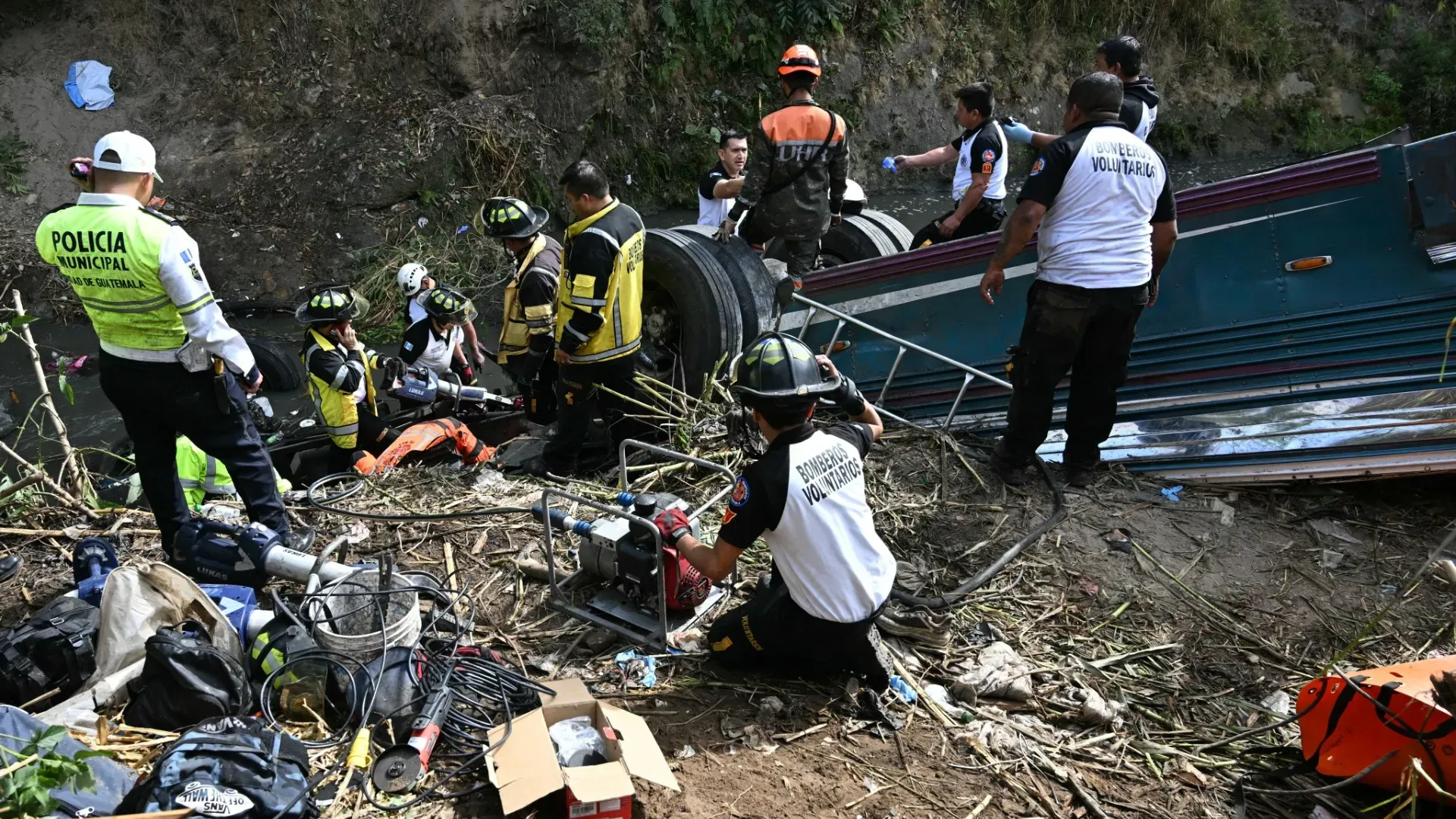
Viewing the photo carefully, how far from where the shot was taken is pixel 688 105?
41.8 ft

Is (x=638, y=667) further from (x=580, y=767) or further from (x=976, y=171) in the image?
(x=976, y=171)

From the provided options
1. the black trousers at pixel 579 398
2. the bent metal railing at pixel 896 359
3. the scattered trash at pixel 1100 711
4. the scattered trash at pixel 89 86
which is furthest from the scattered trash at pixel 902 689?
the scattered trash at pixel 89 86

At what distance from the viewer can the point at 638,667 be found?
359 centimetres

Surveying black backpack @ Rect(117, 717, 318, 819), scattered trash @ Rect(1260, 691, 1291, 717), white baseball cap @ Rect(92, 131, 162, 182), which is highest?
white baseball cap @ Rect(92, 131, 162, 182)

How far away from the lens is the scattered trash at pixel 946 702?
11.0ft

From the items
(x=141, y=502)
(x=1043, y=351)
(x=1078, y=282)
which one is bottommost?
(x=141, y=502)

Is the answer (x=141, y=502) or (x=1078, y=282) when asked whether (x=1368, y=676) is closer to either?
(x=1078, y=282)

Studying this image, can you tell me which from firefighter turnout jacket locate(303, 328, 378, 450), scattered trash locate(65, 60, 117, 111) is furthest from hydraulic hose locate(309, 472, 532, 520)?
scattered trash locate(65, 60, 117, 111)

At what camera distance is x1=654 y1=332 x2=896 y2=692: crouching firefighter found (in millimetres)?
3031

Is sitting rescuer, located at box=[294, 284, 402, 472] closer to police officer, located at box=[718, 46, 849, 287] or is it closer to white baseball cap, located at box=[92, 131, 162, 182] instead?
white baseball cap, located at box=[92, 131, 162, 182]

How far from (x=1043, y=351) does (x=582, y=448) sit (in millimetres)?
2738

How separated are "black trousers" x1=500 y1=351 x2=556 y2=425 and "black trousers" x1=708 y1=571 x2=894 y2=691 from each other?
3.21 meters

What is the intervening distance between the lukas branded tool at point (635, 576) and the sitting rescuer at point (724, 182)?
3.04m

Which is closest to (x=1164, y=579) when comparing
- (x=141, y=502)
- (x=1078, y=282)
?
(x=1078, y=282)
